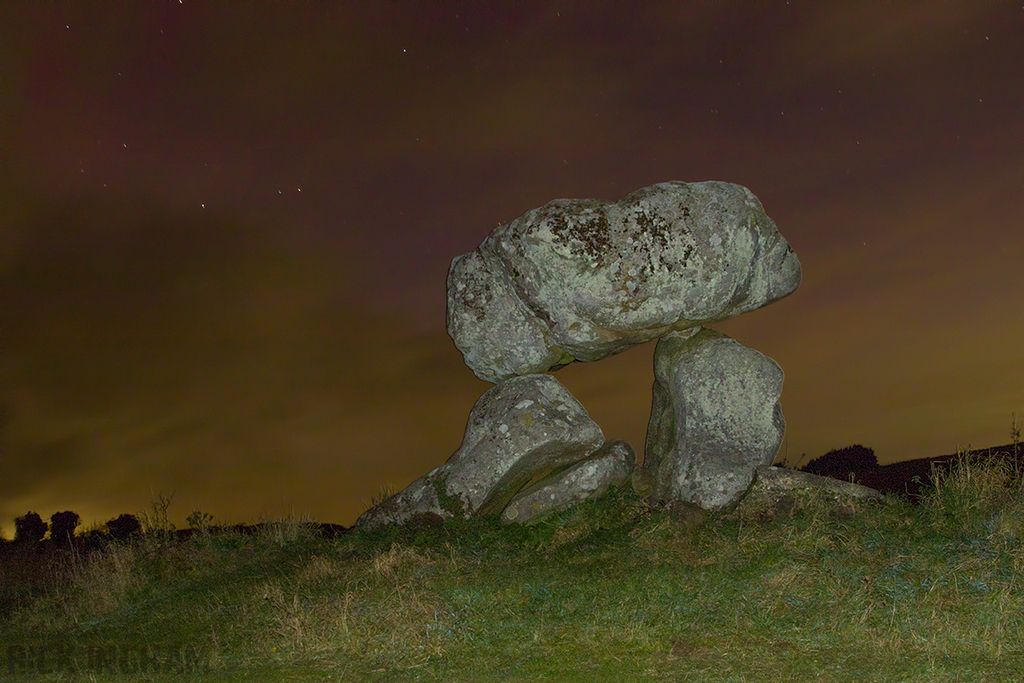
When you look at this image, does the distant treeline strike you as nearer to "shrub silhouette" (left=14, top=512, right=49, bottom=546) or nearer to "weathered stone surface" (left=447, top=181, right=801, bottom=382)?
"weathered stone surface" (left=447, top=181, right=801, bottom=382)

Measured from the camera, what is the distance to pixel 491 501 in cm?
1422

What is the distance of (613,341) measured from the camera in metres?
14.3

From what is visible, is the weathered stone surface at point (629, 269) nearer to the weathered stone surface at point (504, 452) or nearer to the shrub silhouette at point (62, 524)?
the weathered stone surface at point (504, 452)

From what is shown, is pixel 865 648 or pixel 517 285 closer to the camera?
pixel 865 648

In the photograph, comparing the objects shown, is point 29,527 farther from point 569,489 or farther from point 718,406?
point 718,406

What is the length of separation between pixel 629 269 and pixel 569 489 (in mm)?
3489

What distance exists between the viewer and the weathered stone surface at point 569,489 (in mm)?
13922

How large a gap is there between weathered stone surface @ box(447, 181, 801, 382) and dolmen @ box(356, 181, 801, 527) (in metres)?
0.02

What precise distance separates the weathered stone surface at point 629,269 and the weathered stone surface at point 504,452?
0.67 metres

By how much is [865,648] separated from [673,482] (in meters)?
4.93

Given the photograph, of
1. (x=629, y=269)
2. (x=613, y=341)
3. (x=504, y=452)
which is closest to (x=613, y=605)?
(x=504, y=452)

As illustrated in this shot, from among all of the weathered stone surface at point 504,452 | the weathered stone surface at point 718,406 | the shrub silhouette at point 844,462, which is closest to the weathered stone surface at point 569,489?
the weathered stone surface at point 504,452

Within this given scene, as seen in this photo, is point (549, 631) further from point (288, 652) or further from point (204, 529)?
point (204, 529)

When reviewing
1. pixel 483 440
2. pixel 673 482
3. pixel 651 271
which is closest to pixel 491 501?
pixel 483 440
